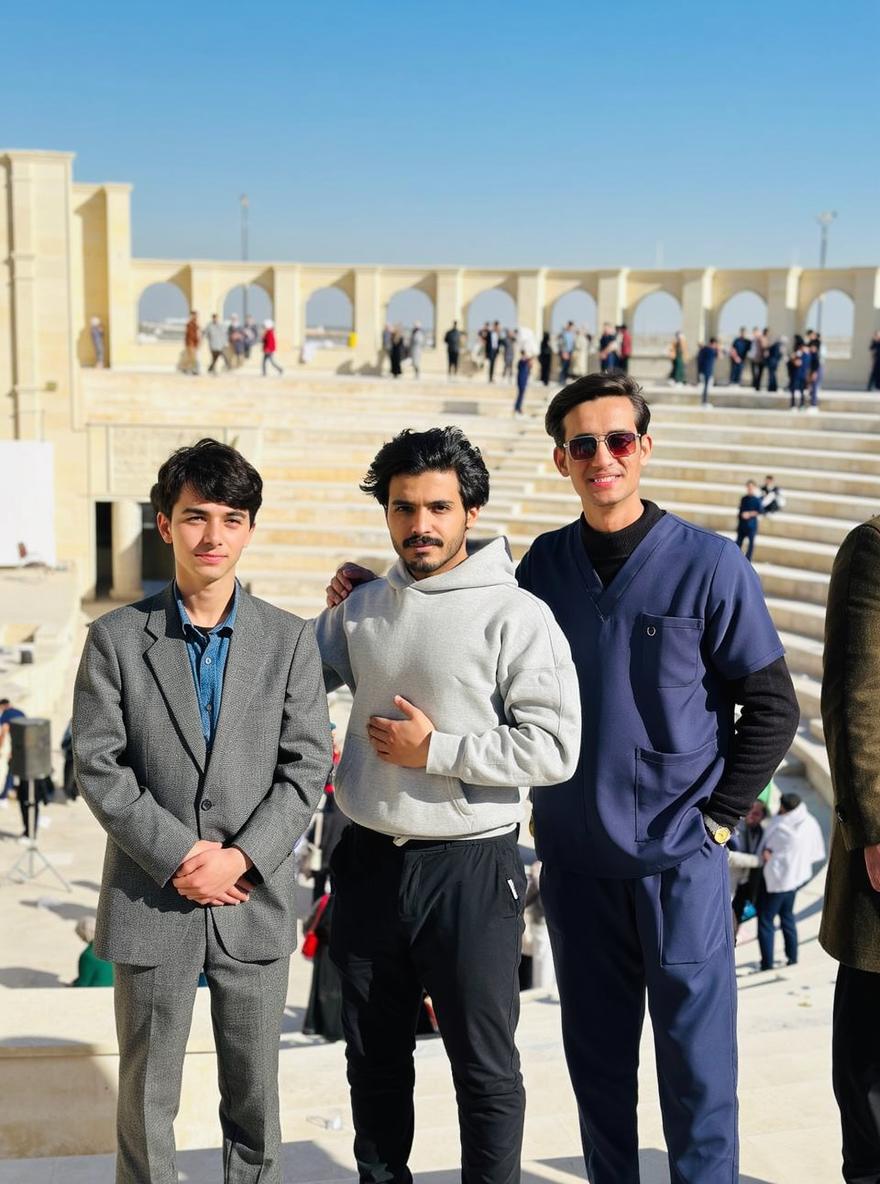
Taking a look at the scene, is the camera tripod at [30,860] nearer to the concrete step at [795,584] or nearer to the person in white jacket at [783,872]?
the person in white jacket at [783,872]

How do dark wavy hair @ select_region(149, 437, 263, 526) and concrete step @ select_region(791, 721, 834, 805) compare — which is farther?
concrete step @ select_region(791, 721, 834, 805)

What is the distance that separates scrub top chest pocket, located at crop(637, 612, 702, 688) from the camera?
2516mm

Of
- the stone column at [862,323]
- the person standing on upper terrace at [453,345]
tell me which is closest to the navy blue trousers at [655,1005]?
the person standing on upper terrace at [453,345]

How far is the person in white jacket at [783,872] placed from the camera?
22.0 ft

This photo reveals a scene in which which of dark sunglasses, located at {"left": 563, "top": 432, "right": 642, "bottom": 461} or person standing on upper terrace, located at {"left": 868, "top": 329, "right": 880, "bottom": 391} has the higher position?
person standing on upper terrace, located at {"left": 868, "top": 329, "right": 880, "bottom": 391}

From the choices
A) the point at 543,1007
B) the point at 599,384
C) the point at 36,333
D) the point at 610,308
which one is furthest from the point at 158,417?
the point at 599,384

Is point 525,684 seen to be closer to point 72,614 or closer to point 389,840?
point 389,840

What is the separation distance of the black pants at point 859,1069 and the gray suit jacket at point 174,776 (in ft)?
3.75

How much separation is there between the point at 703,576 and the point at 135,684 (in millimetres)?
1180

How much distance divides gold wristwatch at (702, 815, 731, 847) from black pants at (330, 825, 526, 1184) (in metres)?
0.41

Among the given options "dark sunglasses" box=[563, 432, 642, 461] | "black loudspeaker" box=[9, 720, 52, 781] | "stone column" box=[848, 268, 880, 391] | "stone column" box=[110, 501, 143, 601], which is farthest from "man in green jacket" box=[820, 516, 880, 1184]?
"stone column" box=[848, 268, 880, 391]

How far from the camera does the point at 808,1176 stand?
2838mm

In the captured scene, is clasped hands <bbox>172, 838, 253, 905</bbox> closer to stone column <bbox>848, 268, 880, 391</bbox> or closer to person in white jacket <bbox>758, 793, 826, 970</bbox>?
person in white jacket <bbox>758, 793, 826, 970</bbox>

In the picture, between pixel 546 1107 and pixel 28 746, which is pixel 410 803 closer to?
pixel 546 1107
